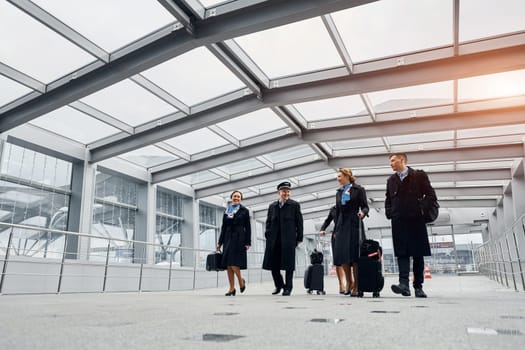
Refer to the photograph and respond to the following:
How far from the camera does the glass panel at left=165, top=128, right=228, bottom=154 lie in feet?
31.0

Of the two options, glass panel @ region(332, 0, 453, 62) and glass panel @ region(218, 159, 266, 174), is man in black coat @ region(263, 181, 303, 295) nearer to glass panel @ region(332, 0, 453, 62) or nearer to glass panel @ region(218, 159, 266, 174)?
glass panel @ region(332, 0, 453, 62)

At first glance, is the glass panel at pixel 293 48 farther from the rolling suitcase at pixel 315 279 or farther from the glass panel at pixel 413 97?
the rolling suitcase at pixel 315 279

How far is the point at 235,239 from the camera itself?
498 centimetres

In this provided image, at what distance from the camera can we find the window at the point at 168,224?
11.6 metres

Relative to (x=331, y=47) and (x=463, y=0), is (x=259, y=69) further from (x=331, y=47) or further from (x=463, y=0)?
(x=463, y=0)

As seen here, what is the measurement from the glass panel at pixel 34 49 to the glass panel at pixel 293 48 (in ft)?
8.30

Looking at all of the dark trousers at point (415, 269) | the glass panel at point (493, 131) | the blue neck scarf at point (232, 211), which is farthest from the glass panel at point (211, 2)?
the glass panel at point (493, 131)

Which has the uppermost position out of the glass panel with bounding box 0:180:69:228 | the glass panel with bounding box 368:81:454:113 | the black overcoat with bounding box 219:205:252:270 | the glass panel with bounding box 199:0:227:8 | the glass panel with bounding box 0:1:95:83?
the glass panel with bounding box 199:0:227:8

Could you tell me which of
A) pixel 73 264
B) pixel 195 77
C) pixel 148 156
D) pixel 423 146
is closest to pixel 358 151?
pixel 423 146

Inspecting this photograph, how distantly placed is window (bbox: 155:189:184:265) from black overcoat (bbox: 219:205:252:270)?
6.81 metres

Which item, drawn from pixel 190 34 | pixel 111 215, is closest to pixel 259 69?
pixel 190 34

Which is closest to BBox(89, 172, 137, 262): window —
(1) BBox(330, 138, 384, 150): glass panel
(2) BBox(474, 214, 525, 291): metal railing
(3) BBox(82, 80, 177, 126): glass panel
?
(3) BBox(82, 80, 177, 126): glass panel

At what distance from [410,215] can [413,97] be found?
470cm

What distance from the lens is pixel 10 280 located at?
23.4 feet
